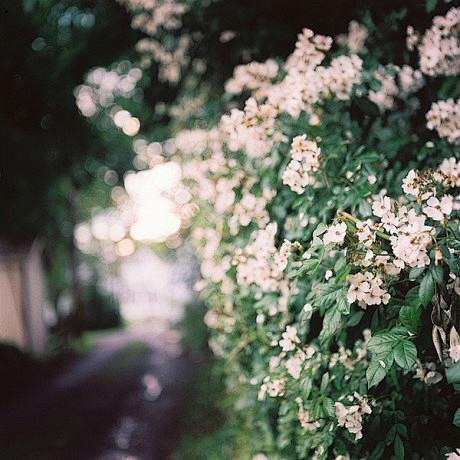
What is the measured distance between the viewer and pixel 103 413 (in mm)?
6902

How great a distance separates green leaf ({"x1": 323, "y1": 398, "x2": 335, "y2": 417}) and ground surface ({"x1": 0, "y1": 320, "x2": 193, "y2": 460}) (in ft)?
13.4

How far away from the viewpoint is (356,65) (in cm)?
224

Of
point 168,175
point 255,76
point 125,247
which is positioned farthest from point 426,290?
point 125,247

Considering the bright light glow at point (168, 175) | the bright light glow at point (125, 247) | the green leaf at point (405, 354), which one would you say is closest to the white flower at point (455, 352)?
the green leaf at point (405, 354)

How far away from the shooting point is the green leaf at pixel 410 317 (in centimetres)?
150

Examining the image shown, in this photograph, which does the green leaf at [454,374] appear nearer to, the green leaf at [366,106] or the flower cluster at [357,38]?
the green leaf at [366,106]

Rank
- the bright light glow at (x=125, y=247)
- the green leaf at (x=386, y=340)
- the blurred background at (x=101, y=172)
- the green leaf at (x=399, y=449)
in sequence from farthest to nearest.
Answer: the bright light glow at (x=125, y=247), the blurred background at (x=101, y=172), the green leaf at (x=399, y=449), the green leaf at (x=386, y=340)

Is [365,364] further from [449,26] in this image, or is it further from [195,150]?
[195,150]

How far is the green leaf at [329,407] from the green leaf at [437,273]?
0.64 meters

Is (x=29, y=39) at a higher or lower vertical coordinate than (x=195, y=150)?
higher

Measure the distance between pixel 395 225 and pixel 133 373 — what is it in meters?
9.31

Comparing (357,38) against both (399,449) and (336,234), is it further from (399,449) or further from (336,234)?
(399,449)

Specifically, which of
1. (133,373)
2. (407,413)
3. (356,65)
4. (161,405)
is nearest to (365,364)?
(407,413)

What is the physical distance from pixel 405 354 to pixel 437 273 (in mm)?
283
